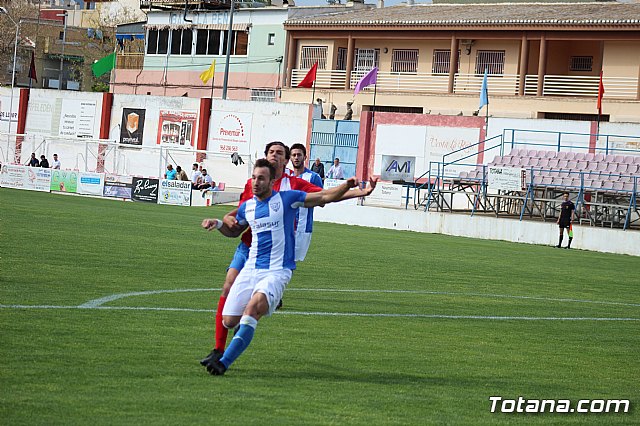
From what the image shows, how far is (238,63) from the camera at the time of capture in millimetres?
65438

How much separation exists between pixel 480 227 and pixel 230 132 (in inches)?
812

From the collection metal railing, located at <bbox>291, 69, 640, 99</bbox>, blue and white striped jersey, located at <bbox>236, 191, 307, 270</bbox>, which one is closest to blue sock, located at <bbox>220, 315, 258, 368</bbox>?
A: blue and white striped jersey, located at <bbox>236, 191, 307, 270</bbox>

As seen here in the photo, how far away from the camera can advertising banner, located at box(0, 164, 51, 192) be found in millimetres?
46531

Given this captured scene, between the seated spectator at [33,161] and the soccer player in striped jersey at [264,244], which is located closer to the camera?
the soccer player in striped jersey at [264,244]

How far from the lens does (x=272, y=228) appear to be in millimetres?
9039

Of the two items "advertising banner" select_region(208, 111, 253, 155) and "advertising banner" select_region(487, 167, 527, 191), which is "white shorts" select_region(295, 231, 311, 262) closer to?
"advertising banner" select_region(487, 167, 527, 191)

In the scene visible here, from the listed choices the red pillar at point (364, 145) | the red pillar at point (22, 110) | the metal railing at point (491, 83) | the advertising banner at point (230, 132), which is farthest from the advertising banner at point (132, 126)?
the red pillar at point (364, 145)

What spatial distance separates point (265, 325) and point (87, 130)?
49590 millimetres

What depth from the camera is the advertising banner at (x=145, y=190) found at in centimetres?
4388

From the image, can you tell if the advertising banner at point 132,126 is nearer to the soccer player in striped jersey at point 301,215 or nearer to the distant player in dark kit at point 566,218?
the distant player in dark kit at point 566,218

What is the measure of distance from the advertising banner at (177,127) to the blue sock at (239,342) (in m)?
46.5

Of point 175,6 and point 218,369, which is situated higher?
point 175,6

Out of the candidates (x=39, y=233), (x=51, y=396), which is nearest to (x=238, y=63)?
(x=39, y=233)

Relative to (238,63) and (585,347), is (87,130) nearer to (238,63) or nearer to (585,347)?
(238,63)
